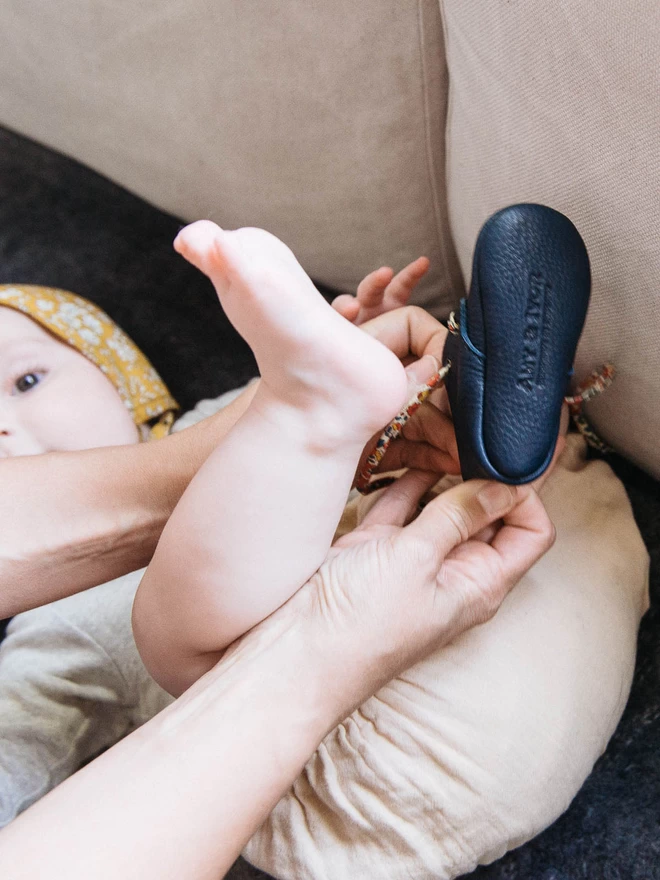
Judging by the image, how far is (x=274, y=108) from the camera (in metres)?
0.84

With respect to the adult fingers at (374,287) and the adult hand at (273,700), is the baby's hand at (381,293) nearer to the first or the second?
the adult fingers at (374,287)

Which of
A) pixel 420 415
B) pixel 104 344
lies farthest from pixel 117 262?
pixel 420 415

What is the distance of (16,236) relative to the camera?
1232mm

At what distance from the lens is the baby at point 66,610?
82 centimetres

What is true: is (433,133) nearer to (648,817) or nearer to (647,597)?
(647,597)

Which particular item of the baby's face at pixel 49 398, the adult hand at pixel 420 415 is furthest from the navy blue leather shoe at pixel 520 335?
the baby's face at pixel 49 398

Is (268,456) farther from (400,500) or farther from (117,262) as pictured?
(117,262)

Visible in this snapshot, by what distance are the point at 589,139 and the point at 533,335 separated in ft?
0.56

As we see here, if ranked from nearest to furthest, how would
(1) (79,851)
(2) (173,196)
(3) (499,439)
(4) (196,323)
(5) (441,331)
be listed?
(1) (79,851) < (3) (499,439) < (5) (441,331) < (2) (173,196) < (4) (196,323)

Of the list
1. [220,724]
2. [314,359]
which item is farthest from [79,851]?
[314,359]

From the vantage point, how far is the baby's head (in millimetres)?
961

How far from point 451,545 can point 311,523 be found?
136 mm

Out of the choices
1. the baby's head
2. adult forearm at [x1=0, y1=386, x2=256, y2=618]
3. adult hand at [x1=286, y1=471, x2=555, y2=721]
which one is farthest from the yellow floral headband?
adult hand at [x1=286, y1=471, x2=555, y2=721]

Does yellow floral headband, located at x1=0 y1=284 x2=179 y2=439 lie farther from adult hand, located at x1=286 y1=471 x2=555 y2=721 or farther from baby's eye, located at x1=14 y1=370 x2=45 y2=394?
adult hand, located at x1=286 y1=471 x2=555 y2=721
